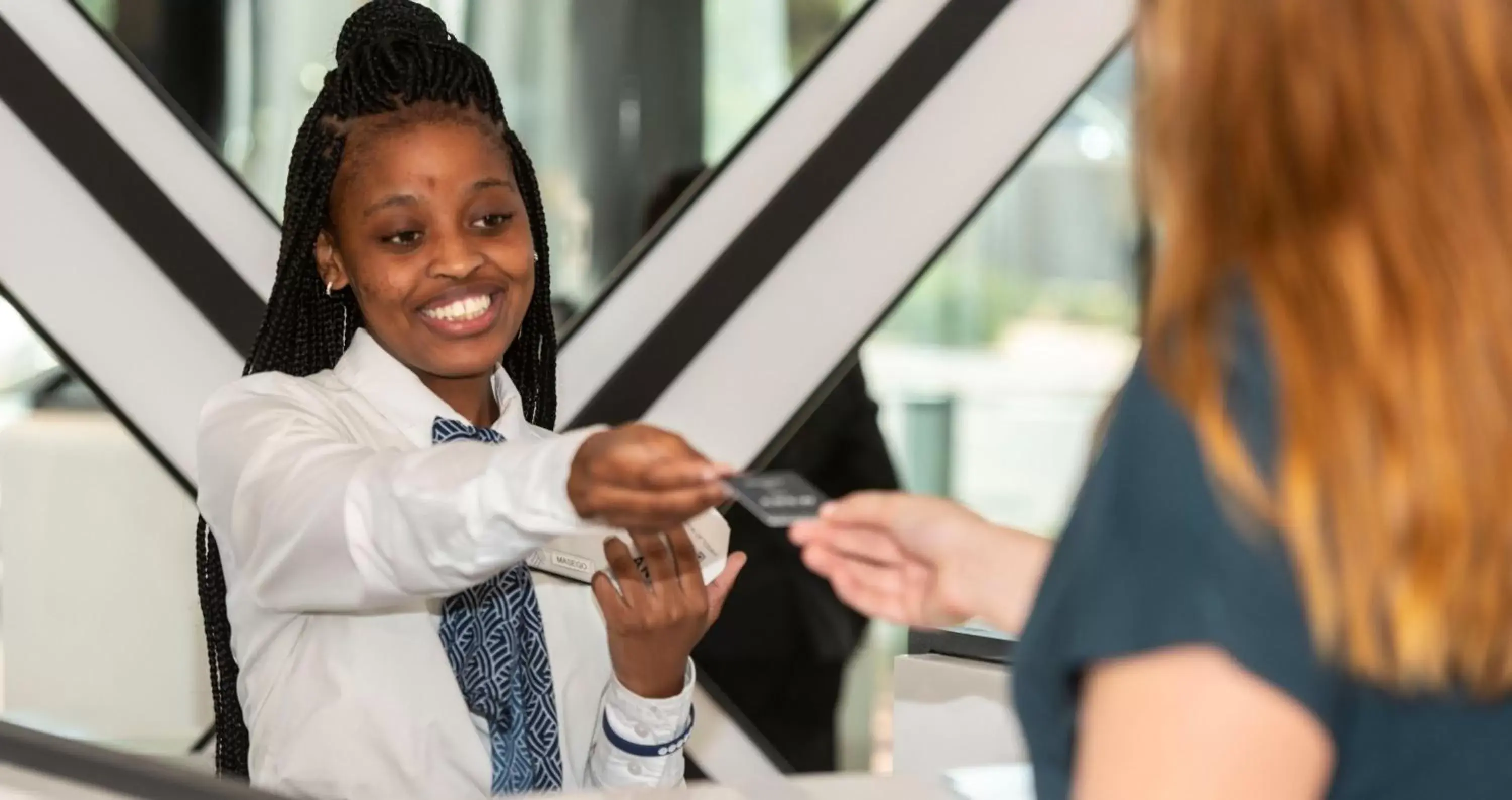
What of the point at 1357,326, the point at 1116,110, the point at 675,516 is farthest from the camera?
the point at 1116,110

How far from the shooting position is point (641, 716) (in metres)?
1.38

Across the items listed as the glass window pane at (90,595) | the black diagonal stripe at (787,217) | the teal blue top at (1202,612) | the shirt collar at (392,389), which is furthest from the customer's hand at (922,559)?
the glass window pane at (90,595)

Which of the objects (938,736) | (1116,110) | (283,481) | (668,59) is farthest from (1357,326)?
(668,59)

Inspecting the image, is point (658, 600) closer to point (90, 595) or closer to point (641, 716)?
point (641, 716)

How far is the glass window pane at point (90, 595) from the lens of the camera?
99.3 inches

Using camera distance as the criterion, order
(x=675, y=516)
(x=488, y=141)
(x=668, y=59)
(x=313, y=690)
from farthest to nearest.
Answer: (x=668, y=59), (x=488, y=141), (x=313, y=690), (x=675, y=516)

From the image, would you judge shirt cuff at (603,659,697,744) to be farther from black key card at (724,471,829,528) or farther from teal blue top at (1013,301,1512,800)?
teal blue top at (1013,301,1512,800)

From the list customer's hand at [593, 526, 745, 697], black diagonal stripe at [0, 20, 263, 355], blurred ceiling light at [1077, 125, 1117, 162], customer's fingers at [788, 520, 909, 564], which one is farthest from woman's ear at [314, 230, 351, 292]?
blurred ceiling light at [1077, 125, 1117, 162]

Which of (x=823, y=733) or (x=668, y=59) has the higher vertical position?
(x=668, y=59)

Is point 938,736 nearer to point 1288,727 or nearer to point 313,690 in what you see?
point 313,690

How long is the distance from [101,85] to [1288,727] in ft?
6.83

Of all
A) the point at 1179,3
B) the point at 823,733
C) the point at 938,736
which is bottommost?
the point at 823,733

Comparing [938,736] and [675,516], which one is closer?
[675,516]

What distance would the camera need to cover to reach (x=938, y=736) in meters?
1.66
